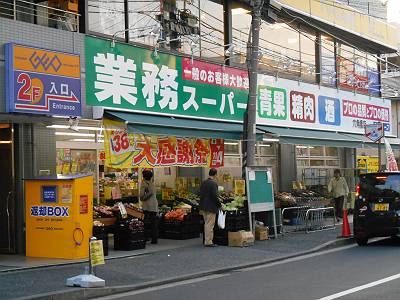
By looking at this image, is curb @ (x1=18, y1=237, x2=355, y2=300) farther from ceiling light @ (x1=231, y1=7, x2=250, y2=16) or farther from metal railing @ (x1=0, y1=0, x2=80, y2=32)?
ceiling light @ (x1=231, y1=7, x2=250, y2=16)

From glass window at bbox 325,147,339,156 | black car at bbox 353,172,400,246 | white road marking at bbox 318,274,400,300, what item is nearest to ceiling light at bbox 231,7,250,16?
glass window at bbox 325,147,339,156

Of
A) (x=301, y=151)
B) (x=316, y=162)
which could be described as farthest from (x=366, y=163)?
(x=301, y=151)

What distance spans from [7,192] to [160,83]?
484cm

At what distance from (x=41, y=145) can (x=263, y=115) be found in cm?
804

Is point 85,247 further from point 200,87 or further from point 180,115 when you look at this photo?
point 200,87

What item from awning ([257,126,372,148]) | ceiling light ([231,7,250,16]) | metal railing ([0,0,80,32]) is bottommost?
awning ([257,126,372,148])

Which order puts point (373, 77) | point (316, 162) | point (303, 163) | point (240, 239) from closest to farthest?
point (240, 239), point (303, 163), point (316, 162), point (373, 77)

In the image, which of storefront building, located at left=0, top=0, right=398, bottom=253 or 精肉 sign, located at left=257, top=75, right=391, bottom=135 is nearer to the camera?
storefront building, located at left=0, top=0, right=398, bottom=253

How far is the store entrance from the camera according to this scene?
1288 cm

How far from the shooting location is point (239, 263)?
39.9ft

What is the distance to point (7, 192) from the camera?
1294 cm

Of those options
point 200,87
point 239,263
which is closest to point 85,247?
point 239,263

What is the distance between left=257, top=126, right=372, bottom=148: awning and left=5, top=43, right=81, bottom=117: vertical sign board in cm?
643

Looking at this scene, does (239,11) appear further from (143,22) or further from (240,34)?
(143,22)
